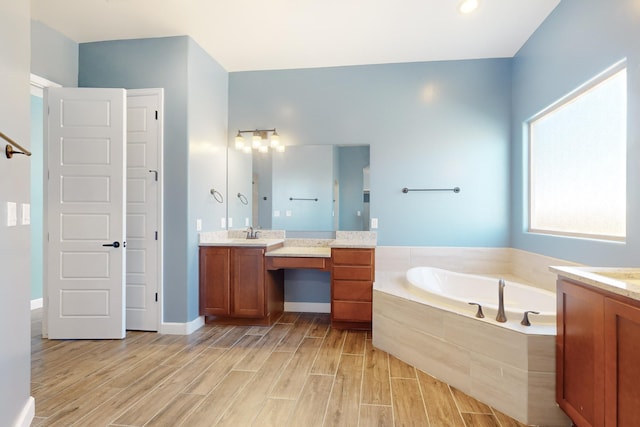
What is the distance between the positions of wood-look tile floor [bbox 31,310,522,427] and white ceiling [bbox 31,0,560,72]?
9.52 ft

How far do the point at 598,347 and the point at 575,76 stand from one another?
2.01m

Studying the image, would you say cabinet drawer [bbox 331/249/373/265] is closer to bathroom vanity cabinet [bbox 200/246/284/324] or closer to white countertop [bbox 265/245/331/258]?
white countertop [bbox 265/245/331/258]

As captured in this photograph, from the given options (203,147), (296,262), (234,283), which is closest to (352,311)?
(296,262)

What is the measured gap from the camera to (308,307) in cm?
388

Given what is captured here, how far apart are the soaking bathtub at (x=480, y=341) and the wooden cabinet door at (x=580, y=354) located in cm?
11

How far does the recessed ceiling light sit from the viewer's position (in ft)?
8.01

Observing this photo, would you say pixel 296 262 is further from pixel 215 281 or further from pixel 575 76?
pixel 575 76

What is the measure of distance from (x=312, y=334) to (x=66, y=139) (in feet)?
9.61

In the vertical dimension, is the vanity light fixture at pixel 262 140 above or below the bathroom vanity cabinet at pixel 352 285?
above

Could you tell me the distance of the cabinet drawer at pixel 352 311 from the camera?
10.5 ft

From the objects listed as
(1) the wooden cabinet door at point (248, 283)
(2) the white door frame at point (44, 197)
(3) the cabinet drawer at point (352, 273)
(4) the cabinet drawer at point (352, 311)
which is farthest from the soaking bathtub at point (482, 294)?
(2) the white door frame at point (44, 197)

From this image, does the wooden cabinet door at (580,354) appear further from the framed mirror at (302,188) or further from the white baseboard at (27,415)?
the white baseboard at (27,415)

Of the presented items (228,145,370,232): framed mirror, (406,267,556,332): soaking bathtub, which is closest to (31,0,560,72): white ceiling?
(228,145,370,232): framed mirror

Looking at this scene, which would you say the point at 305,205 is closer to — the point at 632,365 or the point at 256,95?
the point at 256,95
